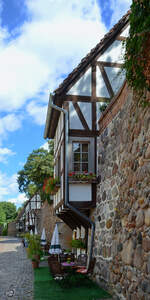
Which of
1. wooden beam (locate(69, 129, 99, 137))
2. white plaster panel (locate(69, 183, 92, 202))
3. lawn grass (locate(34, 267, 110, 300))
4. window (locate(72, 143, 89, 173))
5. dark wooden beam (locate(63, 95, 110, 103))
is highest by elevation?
dark wooden beam (locate(63, 95, 110, 103))

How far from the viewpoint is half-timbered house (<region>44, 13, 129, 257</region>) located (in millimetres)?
9531

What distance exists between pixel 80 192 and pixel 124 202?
3038mm

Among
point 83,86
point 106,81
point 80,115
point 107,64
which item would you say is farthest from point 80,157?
point 107,64

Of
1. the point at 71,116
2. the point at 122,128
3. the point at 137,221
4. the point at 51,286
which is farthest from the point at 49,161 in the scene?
the point at 137,221

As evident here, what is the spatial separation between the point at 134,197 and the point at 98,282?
3619 mm

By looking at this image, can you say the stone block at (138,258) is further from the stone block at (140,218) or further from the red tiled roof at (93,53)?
the red tiled roof at (93,53)

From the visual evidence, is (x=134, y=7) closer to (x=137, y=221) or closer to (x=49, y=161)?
(x=137, y=221)

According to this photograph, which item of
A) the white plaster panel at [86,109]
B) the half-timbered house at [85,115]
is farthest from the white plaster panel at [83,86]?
the white plaster panel at [86,109]

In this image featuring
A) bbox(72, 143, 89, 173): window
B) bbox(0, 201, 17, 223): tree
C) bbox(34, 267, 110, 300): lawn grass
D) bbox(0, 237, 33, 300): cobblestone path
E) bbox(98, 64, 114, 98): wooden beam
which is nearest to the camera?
bbox(34, 267, 110, 300): lawn grass

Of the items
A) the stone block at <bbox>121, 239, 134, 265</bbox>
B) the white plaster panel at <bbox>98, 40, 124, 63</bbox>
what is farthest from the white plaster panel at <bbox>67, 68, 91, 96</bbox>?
the stone block at <bbox>121, 239, 134, 265</bbox>

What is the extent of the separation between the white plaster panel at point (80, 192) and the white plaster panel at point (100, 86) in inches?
120

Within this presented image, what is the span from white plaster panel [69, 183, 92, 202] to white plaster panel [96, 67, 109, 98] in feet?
9.99

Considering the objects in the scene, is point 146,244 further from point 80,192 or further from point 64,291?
point 80,192

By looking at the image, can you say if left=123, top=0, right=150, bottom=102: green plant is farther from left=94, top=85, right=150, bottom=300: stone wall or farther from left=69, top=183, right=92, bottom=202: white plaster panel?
left=69, top=183, right=92, bottom=202: white plaster panel
